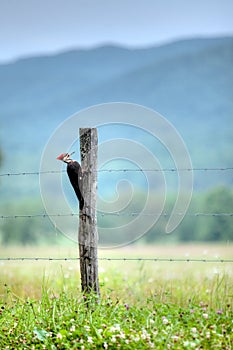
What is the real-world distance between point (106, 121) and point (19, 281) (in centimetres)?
269

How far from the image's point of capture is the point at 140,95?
53.0 metres

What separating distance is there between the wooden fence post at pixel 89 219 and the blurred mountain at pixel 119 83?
34854mm

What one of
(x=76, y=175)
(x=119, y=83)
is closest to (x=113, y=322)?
(x=76, y=175)

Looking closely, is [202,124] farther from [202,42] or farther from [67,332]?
[67,332]

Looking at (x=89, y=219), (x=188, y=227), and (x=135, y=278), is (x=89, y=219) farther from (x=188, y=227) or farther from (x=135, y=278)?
(x=188, y=227)

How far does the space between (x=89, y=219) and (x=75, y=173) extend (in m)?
0.41

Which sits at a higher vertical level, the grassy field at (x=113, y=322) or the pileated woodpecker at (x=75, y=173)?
the pileated woodpecker at (x=75, y=173)

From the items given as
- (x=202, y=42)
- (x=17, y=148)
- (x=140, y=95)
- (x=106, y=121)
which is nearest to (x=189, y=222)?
(x=106, y=121)

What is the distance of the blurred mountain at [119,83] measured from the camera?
141 feet

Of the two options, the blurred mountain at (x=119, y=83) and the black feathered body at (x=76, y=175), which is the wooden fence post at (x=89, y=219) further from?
the blurred mountain at (x=119, y=83)

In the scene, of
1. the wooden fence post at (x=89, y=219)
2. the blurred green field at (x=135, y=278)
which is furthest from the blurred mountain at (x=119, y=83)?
the wooden fence post at (x=89, y=219)

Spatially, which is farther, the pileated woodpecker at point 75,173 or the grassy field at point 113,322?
the pileated woodpecker at point 75,173

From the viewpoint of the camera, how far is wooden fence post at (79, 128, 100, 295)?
5387 millimetres

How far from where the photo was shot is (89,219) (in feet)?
17.7
